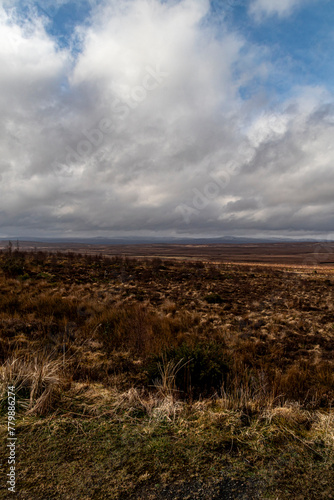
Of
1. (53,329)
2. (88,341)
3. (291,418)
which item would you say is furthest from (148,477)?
(53,329)

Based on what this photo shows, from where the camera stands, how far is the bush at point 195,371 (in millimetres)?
3914

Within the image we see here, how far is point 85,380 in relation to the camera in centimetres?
409

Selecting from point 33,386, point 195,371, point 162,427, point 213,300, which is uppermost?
point 33,386

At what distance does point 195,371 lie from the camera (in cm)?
424

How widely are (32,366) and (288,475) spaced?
12.2ft

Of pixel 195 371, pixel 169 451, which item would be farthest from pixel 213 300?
pixel 169 451

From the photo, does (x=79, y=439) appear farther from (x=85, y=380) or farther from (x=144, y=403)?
(x=85, y=380)

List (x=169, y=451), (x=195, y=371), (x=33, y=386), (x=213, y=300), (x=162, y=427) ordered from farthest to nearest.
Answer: (x=213, y=300) → (x=195, y=371) → (x=33, y=386) → (x=162, y=427) → (x=169, y=451)

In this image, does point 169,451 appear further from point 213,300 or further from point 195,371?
point 213,300

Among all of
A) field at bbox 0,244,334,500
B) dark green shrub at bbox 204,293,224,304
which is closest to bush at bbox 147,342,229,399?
field at bbox 0,244,334,500

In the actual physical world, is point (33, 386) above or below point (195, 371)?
above

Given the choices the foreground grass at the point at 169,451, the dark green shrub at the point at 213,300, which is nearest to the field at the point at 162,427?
the foreground grass at the point at 169,451

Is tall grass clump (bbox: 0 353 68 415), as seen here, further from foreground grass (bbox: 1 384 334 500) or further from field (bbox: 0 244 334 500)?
foreground grass (bbox: 1 384 334 500)

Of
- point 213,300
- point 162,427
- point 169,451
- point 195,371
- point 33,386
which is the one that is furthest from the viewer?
point 213,300
